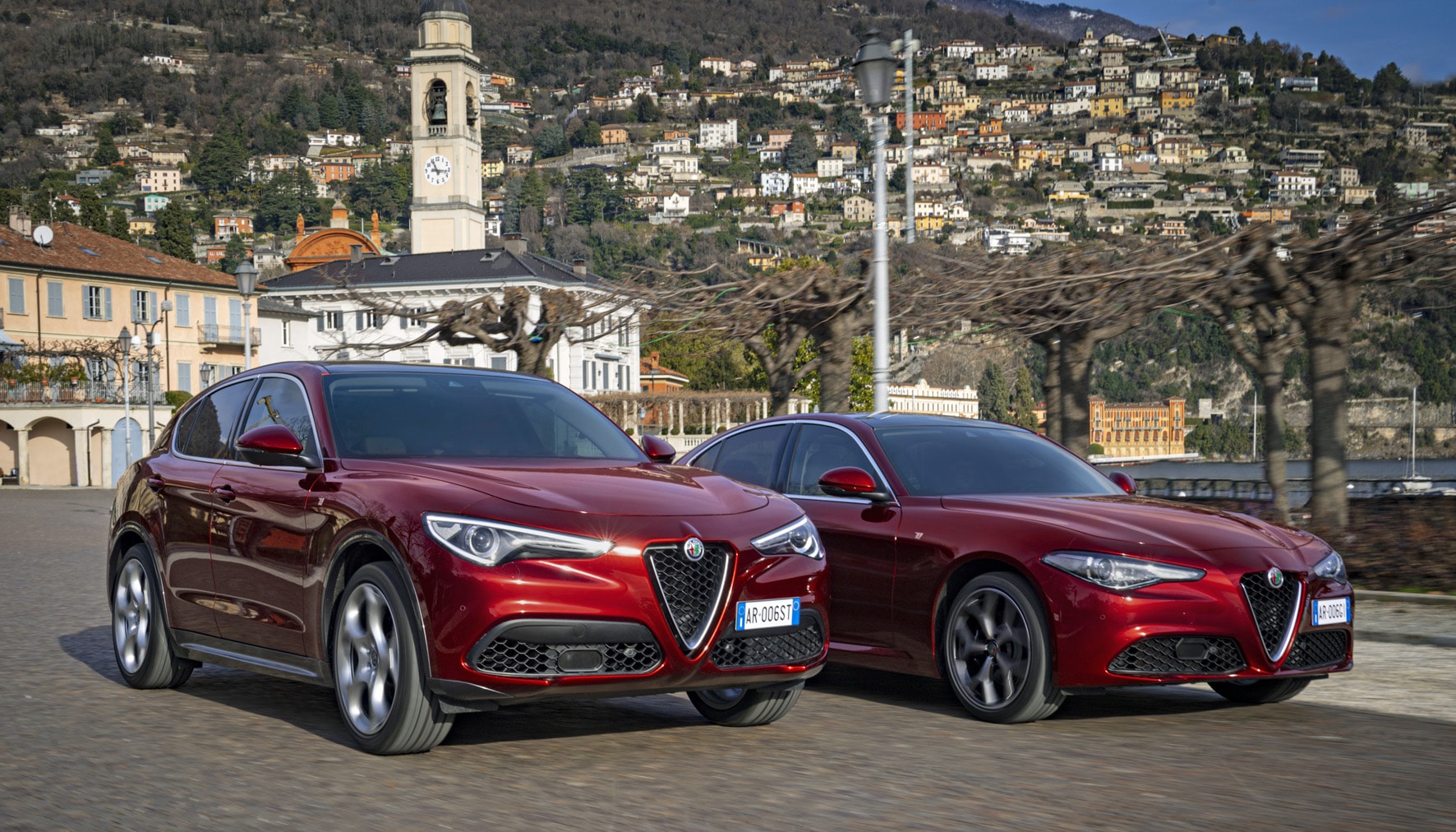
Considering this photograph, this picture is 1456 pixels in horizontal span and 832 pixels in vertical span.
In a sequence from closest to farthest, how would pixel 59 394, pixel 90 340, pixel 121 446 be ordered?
pixel 59 394
pixel 121 446
pixel 90 340

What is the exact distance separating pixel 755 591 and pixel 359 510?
5.58 feet

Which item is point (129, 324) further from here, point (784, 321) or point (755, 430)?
point (755, 430)

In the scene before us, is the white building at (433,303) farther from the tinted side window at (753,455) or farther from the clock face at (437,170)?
the tinted side window at (753,455)

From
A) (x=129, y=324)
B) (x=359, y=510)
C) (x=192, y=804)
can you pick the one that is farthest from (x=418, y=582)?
(x=129, y=324)

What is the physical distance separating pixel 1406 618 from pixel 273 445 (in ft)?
27.9

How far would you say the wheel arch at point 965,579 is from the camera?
721 centimetres

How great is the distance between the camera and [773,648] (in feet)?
21.0

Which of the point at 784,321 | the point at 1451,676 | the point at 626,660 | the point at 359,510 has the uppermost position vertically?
the point at 784,321

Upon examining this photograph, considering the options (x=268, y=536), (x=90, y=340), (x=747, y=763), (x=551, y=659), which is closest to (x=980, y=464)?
(x=747, y=763)

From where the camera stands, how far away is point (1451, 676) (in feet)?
29.2

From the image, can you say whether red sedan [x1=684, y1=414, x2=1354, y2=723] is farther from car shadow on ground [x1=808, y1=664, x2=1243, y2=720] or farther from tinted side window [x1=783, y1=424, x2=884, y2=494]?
car shadow on ground [x1=808, y1=664, x2=1243, y2=720]

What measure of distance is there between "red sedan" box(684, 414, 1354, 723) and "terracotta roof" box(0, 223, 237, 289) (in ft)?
222

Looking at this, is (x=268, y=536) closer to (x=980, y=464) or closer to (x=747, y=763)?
(x=747, y=763)

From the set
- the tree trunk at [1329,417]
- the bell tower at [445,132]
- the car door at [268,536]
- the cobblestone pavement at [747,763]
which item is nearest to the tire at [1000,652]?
the cobblestone pavement at [747,763]
